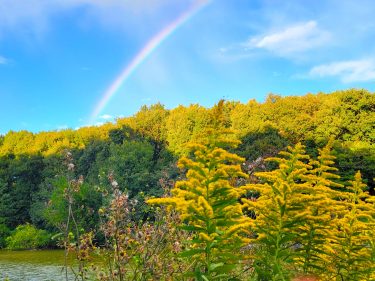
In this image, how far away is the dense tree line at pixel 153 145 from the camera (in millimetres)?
35312

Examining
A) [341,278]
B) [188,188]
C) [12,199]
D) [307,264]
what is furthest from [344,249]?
[12,199]

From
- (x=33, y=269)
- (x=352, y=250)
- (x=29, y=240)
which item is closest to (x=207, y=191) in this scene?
(x=352, y=250)

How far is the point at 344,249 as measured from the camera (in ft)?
20.7

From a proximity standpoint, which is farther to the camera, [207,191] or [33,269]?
[33,269]

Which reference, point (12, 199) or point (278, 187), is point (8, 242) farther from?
point (278, 187)

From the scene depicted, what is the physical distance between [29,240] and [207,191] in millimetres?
41910

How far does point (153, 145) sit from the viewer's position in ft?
156

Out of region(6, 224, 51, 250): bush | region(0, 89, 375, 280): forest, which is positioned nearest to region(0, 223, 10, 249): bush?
region(0, 89, 375, 280): forest

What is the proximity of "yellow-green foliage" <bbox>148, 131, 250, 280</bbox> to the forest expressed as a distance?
0.02 metres

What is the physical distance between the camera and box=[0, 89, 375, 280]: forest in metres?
5.05

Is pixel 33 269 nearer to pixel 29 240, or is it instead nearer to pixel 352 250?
pixel 29 240

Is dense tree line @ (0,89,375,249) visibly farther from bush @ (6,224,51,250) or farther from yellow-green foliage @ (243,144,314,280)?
yellow-green foliage @ (243,144,314,280)

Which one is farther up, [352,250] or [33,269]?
[352,250]

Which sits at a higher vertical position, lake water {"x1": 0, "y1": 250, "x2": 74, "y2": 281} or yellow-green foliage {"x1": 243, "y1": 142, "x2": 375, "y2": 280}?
yellow-green foliage {"x1": 243, "y1": 142, "x2": 375, "y2": 280}
